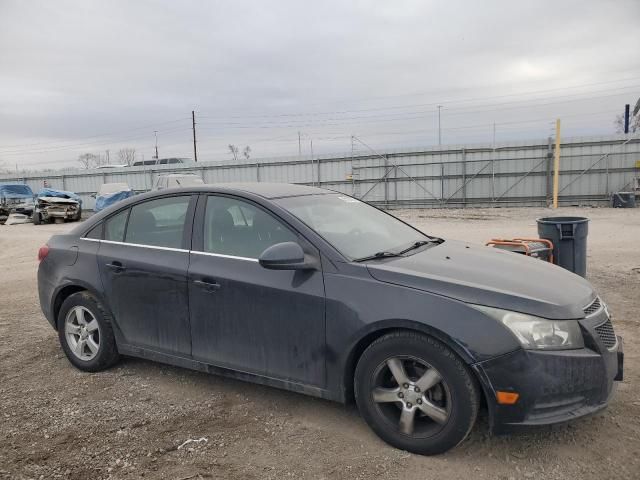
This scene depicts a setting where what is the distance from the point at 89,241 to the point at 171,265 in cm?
105

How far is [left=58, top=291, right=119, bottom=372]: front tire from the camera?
168 inches

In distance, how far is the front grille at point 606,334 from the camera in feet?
9.80

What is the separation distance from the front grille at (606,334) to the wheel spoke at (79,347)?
3.84 meters

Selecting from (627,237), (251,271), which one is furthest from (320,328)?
(627,237)

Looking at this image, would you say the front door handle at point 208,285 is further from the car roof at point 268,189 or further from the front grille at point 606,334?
the front grille at point 606,334

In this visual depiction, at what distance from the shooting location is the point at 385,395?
10.0ft

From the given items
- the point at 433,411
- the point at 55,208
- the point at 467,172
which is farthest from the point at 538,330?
the point at 55,208

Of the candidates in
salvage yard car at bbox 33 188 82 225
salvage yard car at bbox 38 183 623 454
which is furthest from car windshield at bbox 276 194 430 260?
salvage yard car at bbox 33 188 82 225

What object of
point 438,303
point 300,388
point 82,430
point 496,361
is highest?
point 438,303

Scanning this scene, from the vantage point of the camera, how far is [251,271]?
3512 mm

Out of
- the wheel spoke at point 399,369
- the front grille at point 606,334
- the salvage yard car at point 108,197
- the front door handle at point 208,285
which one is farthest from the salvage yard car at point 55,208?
the front grille at point 606,334

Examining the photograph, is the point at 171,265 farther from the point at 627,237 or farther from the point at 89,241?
the point at 627,237

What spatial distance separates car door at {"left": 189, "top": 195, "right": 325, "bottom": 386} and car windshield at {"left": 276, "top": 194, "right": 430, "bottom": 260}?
0.22 meters

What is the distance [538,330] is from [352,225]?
1.53m
